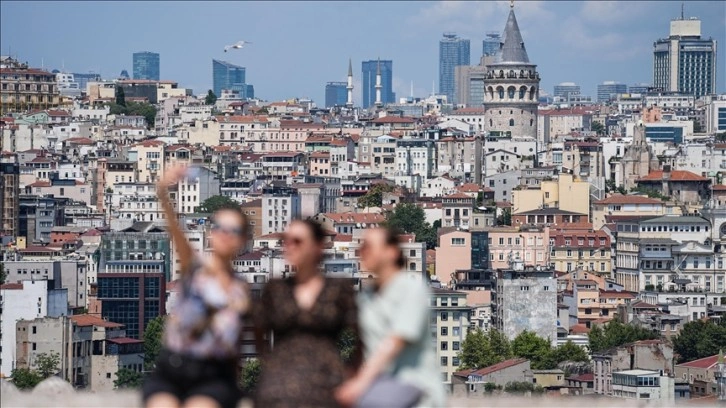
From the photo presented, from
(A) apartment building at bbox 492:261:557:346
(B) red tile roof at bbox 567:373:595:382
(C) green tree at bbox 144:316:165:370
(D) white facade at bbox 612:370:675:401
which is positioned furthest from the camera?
(A) apartment building at bbox 492:261:557:346

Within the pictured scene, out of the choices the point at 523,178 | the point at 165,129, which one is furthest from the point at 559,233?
the point at 165,129

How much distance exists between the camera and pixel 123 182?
82.7m

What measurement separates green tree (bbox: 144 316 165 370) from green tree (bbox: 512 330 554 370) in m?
7.30

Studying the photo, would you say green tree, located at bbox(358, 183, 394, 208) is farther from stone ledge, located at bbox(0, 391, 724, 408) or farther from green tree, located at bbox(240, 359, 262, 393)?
stone ledge, located at bbox(0, 391, 724, 408)

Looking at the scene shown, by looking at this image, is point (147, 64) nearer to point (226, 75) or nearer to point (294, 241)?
point (226, 75)

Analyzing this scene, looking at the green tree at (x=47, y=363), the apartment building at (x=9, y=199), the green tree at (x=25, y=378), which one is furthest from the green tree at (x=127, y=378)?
the apartment building at (x=9, y=199)

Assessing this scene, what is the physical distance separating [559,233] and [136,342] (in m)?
23.2

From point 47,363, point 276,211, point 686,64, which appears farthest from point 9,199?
point 686,64

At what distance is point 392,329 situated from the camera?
703 centimetres

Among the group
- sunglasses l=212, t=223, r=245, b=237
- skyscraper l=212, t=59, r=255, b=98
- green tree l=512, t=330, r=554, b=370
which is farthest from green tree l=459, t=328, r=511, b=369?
skyscraper l=212, t=59, r=255, b=98

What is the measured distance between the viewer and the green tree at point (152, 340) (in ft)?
149

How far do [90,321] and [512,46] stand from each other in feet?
188

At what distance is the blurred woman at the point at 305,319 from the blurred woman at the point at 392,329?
0.25 feet

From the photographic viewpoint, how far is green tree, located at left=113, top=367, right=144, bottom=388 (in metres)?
39.8
